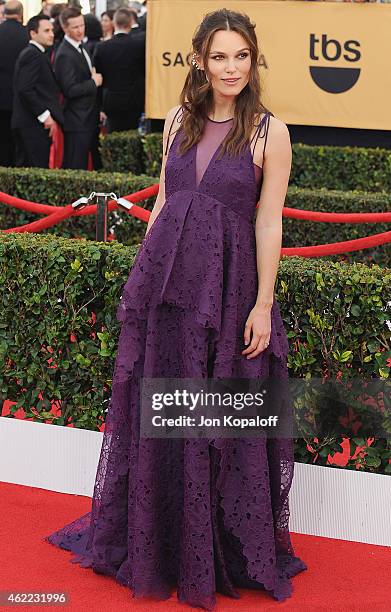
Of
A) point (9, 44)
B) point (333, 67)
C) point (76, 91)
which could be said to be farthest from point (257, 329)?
point (9, 44)

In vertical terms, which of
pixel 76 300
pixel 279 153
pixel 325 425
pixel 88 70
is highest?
pixel 88 70

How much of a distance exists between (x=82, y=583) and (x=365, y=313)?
1.54m

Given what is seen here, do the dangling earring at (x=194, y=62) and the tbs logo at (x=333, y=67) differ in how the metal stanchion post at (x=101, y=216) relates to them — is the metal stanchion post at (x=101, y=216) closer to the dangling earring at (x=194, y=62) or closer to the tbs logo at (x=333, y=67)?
the dangling earring at (x=194, y=62)

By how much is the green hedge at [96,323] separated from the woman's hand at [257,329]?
0.75 m

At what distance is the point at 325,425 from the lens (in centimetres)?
479

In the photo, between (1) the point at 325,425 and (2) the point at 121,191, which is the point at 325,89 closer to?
(2) the point at 121,191

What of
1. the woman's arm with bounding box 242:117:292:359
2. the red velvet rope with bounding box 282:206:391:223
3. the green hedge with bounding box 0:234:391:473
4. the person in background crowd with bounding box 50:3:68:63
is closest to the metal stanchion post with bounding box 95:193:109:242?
the green hedge with bounding box 0:234:391:473

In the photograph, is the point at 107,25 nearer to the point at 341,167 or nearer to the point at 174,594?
the point at 341,167

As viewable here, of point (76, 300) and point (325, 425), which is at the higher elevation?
point (76, 300)

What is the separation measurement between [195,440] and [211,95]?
1.21 m

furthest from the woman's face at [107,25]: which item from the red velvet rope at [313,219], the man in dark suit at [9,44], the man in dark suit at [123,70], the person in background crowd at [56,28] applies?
the red velvet rope at [313,219]

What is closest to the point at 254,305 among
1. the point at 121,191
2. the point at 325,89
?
the point at 121,191

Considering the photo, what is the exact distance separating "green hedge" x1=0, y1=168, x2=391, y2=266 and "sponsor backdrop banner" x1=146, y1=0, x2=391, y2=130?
7.58ft

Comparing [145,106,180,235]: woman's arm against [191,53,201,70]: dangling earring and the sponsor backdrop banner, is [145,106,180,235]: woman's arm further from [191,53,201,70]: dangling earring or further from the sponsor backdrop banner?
the sponsor backdrop banner
